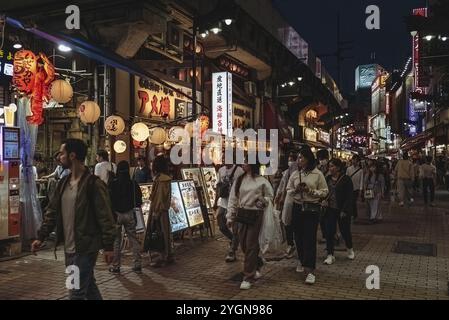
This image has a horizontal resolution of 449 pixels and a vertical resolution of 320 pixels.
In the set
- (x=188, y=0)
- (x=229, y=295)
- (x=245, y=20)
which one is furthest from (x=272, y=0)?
(x=229, y=295)

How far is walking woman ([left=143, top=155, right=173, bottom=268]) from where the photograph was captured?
8516 mm

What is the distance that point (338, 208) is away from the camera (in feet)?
28.9

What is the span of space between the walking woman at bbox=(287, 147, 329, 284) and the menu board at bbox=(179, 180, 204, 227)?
369cm

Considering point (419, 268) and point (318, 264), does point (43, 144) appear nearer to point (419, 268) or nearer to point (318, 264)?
point (318, 264)

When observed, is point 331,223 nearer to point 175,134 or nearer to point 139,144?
point 175,134

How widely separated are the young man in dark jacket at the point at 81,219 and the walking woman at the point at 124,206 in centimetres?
281

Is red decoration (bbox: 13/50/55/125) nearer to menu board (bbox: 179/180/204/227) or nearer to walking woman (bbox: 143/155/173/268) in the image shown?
walking woman (bbox: 143/155/173/268)

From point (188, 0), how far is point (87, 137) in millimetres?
6461

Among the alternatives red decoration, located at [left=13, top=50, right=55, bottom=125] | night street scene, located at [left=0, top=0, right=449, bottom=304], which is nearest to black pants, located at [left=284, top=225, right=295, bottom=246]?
night street scene, located at [left=0, top=0, right=449, bottom=304]

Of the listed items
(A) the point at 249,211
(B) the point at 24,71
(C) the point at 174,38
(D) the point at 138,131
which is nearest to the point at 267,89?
(C) the point at 174,38

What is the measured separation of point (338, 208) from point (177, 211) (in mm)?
3734

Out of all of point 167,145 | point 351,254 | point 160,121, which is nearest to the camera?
point 351,254

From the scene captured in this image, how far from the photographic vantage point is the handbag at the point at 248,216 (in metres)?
6.95

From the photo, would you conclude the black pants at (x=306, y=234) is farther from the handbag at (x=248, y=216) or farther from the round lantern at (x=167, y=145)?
the round lantern at (x=167, y=145)
